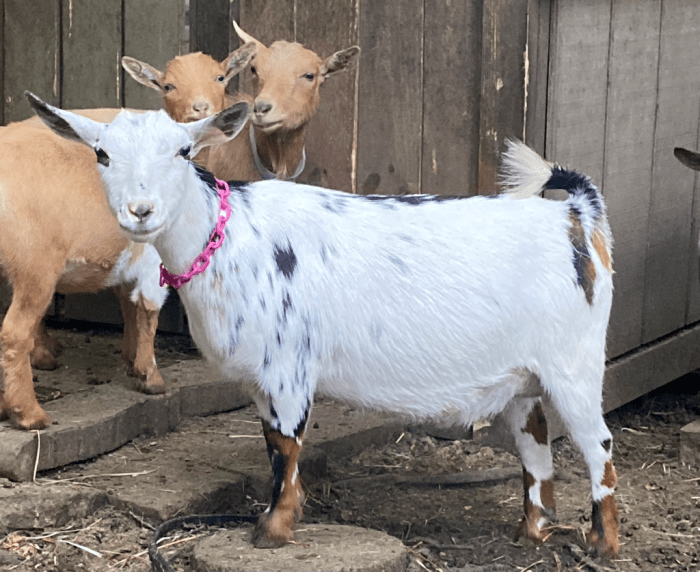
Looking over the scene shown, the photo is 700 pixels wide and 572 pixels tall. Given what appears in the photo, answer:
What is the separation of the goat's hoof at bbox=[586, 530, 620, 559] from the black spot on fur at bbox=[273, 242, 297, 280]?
1494mm

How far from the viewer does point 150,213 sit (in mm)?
3295

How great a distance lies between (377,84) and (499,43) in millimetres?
762

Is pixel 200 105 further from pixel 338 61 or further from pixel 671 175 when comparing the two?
pixel 671 175

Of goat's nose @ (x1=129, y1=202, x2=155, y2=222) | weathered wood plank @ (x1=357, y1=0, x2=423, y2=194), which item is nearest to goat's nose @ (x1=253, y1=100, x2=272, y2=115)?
weathered wood plank @ (x1=357, y1=0, x2=423, y2=194)

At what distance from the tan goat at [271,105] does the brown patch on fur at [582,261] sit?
164cm

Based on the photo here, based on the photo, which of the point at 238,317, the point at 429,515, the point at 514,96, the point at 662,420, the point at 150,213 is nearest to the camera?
the point at 150,213

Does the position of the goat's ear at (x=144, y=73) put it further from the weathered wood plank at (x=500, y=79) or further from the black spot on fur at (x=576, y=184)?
the black spot on fur at (x=576, y=184)

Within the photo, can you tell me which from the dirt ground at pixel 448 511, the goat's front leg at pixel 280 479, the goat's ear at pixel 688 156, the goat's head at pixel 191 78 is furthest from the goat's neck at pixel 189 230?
the goat's ear at pixel 688 156

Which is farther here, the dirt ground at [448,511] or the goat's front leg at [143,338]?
the goat's front leg at [143,338]

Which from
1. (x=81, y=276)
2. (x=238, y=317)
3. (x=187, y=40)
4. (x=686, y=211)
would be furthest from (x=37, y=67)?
(x=686, y=211)

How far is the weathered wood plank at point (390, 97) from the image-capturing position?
5.28 meters

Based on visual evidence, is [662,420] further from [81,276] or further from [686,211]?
[81,276]

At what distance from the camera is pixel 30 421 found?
4.57 metres

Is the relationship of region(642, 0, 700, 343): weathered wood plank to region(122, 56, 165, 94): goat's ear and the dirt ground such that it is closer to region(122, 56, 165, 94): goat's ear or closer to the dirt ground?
the dirt ground
